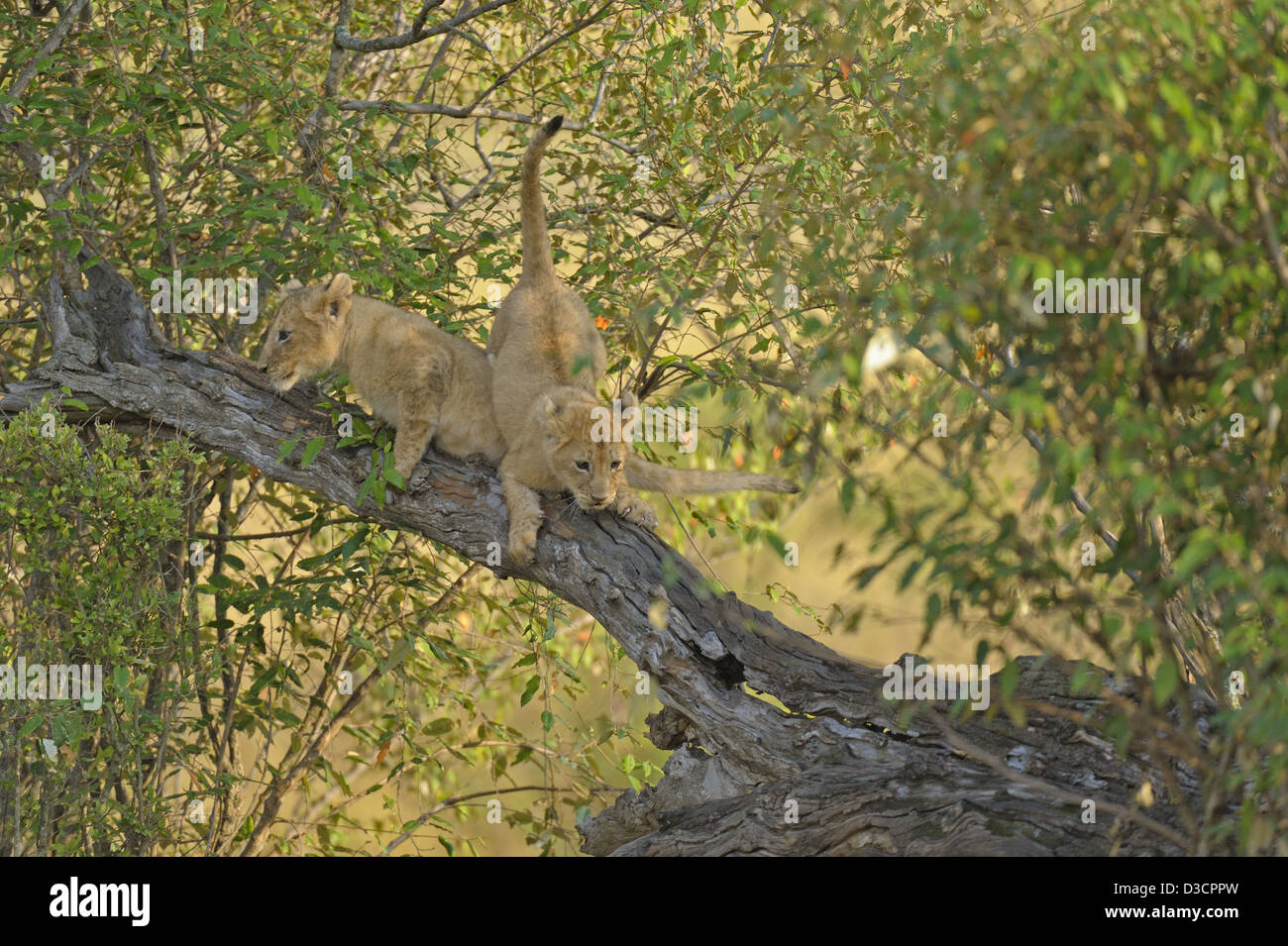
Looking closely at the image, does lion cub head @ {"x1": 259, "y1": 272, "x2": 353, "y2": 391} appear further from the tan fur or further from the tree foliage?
the tan fur

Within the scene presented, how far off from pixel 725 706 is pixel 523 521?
3.80 feet

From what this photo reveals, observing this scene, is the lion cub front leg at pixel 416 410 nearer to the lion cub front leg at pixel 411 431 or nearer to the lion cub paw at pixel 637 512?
the lion cub front leg at pixel 411 431

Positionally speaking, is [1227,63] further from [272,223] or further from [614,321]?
[272,223]

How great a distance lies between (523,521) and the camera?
16.7 ft

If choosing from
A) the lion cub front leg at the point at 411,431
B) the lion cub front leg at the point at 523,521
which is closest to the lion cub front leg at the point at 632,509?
the lion cub front leg at the point at 523,521

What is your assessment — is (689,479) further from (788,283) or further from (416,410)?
(788,283)

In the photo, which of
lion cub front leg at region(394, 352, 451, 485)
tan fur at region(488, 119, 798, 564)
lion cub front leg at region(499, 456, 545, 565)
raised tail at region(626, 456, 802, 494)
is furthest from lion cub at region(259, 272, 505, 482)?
raised tail at region(626, 456, 802, 494)

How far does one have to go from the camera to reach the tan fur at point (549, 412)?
509cm

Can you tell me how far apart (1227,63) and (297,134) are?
4.50 meters

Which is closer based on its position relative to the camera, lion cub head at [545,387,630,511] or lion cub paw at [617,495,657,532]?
lion cub head at [545,387,630,511]

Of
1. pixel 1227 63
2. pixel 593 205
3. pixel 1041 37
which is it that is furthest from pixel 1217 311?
pixel 593 205

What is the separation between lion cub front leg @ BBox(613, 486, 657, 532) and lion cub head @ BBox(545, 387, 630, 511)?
4 centimetres

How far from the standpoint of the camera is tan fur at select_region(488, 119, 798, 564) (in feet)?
16.7

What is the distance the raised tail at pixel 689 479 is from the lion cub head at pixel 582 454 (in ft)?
0.93
